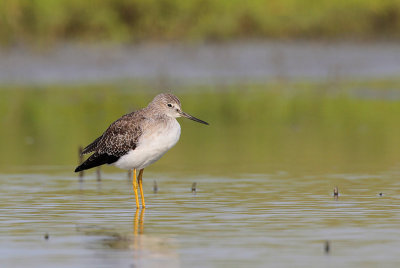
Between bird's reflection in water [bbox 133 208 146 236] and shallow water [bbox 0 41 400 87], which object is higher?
shallow water [bbox 0 41 400 87]

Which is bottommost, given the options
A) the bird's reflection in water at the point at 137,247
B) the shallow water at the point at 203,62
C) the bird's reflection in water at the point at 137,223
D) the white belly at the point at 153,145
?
the bird's reflection in water at the point at 137,247

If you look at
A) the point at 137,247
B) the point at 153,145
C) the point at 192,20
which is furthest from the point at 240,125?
the point at 192,20

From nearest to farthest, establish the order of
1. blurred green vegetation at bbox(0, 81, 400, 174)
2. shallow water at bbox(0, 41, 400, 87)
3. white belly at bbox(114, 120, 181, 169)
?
white belly at bbox(114, 120, 181, 169) < blurred green vegetation at bbox(0, 81, 400, 174) < shallow water at bbox(0, 41, 400, 87)

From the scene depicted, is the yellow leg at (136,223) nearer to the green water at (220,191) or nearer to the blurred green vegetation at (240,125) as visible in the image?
the green water at (220,191)

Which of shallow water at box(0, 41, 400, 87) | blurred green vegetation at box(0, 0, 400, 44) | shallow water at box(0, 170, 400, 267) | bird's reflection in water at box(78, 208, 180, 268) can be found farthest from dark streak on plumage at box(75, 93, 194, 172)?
blurred green vegetation at box(0, 0, 400, 44)

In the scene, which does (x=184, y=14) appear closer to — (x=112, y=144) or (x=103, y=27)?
(x=103, y=27)

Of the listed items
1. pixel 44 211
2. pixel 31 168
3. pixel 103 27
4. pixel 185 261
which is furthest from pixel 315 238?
pixel 103 27

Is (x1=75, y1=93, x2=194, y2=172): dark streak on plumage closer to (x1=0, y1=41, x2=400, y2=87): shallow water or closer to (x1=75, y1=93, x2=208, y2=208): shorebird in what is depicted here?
(x1=75, y1=93, x2=208, y2=208): shorebird

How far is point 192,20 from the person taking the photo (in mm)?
27094

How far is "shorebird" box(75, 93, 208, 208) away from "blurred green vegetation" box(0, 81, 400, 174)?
215 cm

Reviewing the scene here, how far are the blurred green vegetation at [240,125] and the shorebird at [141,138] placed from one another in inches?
84.8

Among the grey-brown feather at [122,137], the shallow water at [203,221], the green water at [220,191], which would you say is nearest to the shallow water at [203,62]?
the green water at [220,191]

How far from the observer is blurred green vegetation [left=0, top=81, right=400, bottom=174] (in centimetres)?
1373

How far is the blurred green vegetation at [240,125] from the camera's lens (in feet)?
45.0
